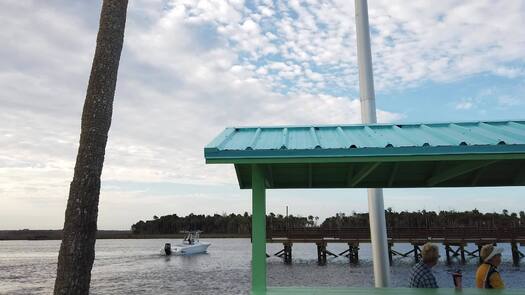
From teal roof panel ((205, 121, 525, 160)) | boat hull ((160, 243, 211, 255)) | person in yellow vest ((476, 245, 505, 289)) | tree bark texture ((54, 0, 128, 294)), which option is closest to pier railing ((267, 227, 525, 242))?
boat hull ((160, 243, 211, 255))

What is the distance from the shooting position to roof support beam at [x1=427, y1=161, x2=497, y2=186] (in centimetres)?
666

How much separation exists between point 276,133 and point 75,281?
382cm

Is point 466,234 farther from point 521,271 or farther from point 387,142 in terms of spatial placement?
point 387,142

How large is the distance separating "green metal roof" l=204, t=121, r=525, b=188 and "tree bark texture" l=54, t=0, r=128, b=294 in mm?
2087

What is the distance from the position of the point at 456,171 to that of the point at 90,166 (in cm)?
594

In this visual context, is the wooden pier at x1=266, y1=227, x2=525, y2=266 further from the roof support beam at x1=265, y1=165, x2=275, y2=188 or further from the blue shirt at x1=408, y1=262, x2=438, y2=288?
the blue shirt at x1=408, y1=262, x2=438, y2=288

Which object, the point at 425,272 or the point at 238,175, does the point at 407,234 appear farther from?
A: the point at 425,272

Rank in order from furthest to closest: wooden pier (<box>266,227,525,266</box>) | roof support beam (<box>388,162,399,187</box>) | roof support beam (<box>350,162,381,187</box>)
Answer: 1. wooden pier (<box>266,227,525,266</box>)
2. roof support beam (<box>388,162,399,187</box>)
3. roof support beam (<box>350,162,381,187</box>)

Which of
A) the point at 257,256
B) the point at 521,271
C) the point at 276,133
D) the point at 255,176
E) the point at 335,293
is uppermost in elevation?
the point at 276,133

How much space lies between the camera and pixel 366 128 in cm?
738

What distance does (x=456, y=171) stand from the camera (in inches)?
285

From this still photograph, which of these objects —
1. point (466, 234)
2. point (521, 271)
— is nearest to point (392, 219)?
point (466, 234)

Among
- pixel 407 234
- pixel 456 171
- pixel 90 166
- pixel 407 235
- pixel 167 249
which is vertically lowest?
pixel 167 249

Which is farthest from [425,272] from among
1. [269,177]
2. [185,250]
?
[185,250]
